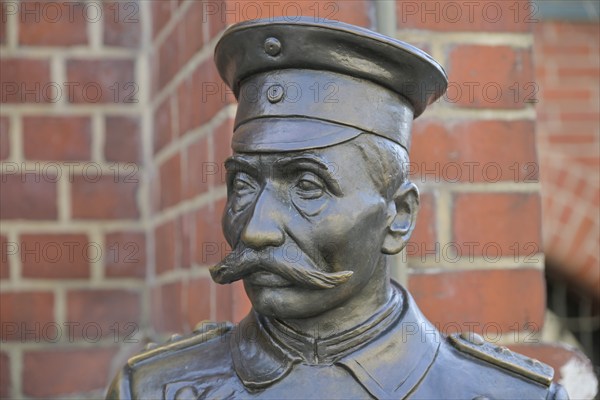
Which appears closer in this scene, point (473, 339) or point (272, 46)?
point (272, 46)

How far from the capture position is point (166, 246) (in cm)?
181

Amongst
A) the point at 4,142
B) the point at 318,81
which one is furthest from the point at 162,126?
the point at 318,81

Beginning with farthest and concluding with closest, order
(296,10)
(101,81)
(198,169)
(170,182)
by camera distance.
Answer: (101,81) < (170,182) < (198,169) < (296,10)

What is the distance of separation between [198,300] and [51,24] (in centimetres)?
Result: 68

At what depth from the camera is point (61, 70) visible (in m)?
1.88

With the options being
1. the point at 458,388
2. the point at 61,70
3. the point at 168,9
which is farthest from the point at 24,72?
the point at 458,388

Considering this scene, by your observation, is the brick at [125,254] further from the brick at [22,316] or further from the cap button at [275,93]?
the cap button at [275,93]

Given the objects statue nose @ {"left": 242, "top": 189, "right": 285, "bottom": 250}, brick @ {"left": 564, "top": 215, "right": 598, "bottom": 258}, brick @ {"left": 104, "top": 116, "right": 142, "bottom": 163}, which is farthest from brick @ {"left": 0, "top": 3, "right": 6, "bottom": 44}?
brick @ {"left": 564, "top": 215, "right": 598, "bottom": 258}

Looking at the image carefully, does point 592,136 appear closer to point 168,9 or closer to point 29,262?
point 168,9

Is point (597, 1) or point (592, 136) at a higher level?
point (597, 1)

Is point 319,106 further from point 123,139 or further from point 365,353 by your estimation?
point 123,139

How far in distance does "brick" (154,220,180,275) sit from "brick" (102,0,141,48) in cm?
40

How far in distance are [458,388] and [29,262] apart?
40.9 inches

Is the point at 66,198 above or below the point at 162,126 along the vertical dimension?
below
